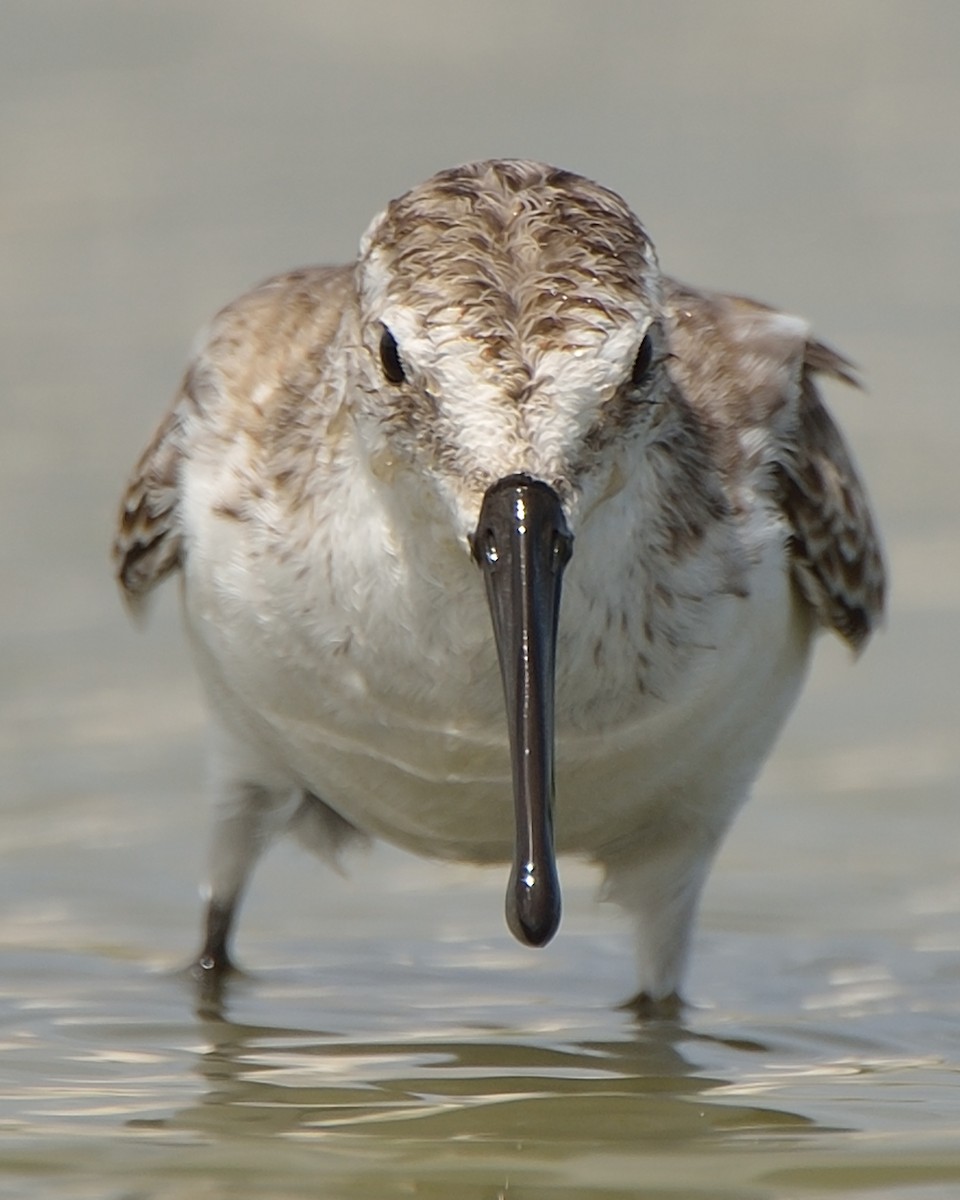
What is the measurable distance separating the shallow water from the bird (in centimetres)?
53

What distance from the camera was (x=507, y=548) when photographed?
5.21 m

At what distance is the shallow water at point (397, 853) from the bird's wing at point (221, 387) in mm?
1208

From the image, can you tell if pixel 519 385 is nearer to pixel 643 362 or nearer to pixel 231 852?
pixel 643 362

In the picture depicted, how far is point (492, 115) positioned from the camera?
50.5 feet

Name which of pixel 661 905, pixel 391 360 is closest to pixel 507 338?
pixel 391 360

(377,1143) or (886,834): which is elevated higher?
(886,834)

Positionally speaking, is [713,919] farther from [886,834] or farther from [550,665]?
[550,665]

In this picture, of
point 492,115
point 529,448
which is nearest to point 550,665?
point 529,448

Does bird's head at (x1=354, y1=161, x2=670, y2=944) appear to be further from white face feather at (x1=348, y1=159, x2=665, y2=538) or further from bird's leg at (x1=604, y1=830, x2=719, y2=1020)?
bird's leg at (x1=604, y1=830, x2=719, y2=1020)

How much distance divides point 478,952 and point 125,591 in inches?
60.4

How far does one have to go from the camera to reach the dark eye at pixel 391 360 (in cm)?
569

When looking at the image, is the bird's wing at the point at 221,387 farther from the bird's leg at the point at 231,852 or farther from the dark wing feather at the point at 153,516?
the bird's leg at the point at 231,852

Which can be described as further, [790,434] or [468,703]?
[790,434]

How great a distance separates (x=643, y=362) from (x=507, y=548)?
69 centimetres
